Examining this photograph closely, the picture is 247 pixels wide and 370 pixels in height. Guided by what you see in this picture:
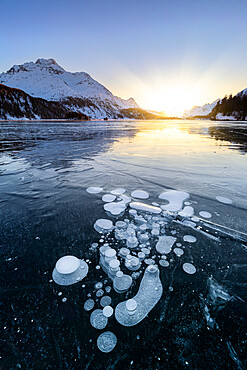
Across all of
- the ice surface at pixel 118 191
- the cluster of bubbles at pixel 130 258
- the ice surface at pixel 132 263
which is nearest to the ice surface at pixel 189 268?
the cluster of bubbles at pixel 130 258

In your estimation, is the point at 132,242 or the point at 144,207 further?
the point at 144,207

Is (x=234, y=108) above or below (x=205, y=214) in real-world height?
above

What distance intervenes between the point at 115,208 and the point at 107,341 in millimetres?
2220

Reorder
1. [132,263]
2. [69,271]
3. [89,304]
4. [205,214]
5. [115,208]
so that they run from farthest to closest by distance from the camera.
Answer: [115,208]
[205,214]
[132,263]
[69,271]
[89,304]

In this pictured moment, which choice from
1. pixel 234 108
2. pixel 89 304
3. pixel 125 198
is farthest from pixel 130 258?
pixel 234 108

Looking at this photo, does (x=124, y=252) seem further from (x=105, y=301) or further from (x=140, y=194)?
(x=140, y=194)

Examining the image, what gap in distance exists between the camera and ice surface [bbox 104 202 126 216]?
327 centimetres

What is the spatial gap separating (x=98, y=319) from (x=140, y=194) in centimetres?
285

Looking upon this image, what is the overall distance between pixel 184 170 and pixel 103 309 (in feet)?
17.8

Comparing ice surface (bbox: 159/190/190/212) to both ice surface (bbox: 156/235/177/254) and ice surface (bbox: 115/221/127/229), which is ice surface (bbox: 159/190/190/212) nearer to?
ice surface (bbox: 156/235/177/254)

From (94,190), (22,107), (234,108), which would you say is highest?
(22,107)

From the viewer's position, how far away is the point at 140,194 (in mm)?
4074

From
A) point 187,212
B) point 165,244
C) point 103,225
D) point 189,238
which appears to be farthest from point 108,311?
point 187,212

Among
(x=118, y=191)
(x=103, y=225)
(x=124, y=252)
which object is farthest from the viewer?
(x=118, y=191)
